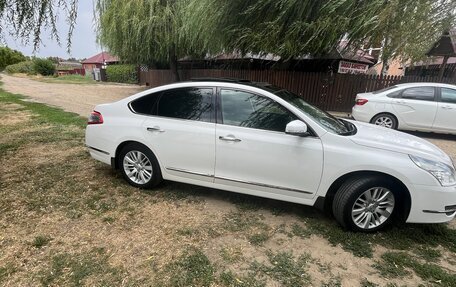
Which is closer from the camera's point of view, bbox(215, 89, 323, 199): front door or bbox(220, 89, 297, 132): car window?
bbox(215, 89, 323, 199): front door

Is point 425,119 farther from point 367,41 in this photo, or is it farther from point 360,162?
point 360,162

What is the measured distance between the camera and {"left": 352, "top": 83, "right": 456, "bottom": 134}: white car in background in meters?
7.43

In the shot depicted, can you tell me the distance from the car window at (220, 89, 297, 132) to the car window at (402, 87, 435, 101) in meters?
6.11

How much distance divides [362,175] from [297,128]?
2.82 feet

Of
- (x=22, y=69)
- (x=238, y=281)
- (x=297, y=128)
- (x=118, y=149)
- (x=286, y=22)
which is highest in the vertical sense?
(x=286, y=22)

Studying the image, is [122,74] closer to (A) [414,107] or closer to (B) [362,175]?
(A) [414,107]

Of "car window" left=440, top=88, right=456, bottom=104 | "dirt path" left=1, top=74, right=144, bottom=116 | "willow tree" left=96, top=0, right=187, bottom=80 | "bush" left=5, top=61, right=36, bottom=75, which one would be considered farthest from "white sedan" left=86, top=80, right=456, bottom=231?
"bush" left=5, top=61, right=36, bottom=75

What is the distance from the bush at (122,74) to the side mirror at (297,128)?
27231mm

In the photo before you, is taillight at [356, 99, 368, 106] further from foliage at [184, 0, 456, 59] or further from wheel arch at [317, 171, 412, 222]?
wheel arch at [317, 171, 412, 222]

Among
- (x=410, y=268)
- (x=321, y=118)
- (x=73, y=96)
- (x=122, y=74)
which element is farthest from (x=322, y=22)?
(x=122, y=74)

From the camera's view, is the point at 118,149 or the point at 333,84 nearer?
the point at 118,149

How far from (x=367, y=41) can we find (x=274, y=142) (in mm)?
6413

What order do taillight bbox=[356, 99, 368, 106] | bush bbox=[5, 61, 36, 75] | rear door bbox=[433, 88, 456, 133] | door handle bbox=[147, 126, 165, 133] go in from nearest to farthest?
door handle bbox=[147, 126, 165, 133]
rear door bbox=[433, 88, 456, 133]
taillight bbox=[356, 99, 368, 106]
bush bbox=[5, 61, 36, 75]

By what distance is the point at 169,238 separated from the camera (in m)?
3.03
